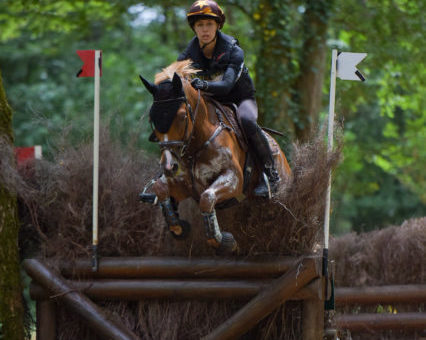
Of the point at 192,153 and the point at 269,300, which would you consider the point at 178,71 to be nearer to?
the point at 192,153

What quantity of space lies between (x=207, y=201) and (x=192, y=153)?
598mm

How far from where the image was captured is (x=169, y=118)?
4668 mm

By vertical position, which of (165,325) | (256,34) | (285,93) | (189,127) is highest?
(256,34)

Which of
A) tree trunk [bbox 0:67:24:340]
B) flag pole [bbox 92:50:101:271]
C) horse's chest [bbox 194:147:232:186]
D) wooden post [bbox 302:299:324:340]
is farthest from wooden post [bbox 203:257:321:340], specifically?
tree trunk [bbox 0:67:24:340]

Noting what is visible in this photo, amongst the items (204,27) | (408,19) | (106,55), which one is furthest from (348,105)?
(106,55)

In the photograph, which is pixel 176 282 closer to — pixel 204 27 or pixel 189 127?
pixel 189 127

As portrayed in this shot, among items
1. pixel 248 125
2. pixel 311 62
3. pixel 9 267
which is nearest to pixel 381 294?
pixel 248 125

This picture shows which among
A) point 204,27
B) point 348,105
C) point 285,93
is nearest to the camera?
point 204,27

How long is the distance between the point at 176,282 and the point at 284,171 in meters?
1.52

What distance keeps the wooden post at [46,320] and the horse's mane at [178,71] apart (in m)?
2.60

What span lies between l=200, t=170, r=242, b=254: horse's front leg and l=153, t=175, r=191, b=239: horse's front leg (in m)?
0.35

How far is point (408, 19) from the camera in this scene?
36.8 ft

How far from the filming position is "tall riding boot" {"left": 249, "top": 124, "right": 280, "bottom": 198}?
5438 millimetres

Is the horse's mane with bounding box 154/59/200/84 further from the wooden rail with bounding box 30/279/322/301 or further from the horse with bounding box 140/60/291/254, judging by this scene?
the wooden rail with bounding box 30/279/322/301
